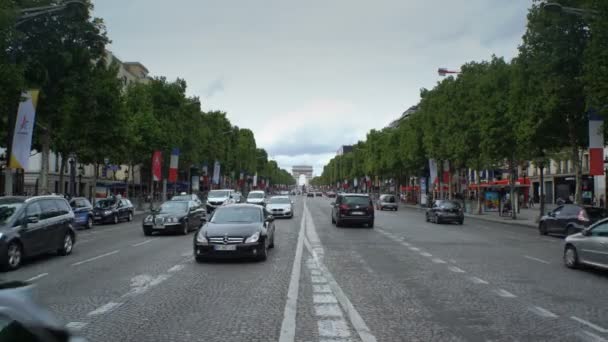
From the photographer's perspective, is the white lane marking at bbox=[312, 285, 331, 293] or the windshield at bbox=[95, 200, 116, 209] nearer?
the white lane marking at bbox=[312, 285, 331, 293]

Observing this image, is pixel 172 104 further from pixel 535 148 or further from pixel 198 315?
pixel 198 315

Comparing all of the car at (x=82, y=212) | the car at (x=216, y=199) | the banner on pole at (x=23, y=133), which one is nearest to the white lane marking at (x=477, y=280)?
the banner on pole at (x=23, y=133)

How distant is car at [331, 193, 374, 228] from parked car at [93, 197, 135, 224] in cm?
1440

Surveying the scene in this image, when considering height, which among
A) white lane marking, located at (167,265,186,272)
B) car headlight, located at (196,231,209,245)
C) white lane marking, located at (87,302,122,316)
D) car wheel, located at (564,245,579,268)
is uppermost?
car headlight, located at (196,231,209,245)

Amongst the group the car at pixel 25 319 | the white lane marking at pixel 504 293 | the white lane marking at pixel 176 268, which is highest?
the car at pixel 25 319

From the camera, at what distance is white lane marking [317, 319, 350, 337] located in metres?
6.87

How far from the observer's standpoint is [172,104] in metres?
54.6

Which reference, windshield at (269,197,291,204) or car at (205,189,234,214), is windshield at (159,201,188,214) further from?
car at (205,189,234,214)

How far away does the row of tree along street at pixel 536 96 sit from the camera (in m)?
23.4

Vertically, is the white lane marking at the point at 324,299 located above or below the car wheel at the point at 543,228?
below

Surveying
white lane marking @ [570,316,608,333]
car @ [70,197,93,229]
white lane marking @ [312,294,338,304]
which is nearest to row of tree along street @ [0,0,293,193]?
car @ [70,197,93,229]

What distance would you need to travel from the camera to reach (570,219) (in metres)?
24.5

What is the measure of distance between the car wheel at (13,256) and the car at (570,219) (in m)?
19.2

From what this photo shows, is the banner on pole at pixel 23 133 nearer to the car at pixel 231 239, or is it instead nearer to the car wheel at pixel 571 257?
the car at pixel 231 239
